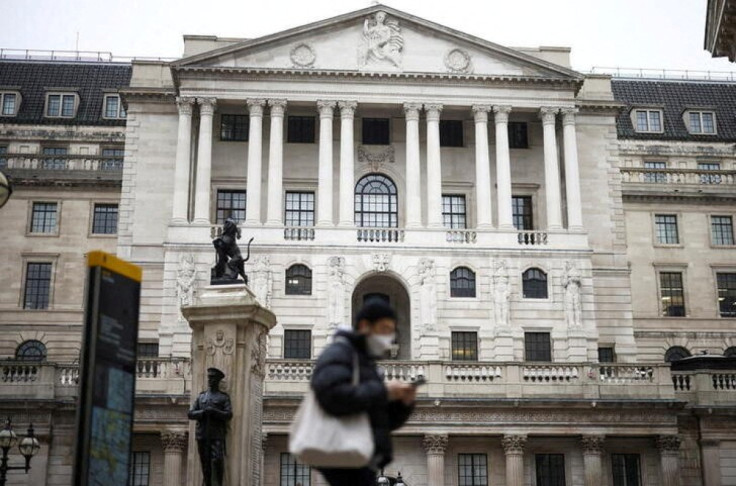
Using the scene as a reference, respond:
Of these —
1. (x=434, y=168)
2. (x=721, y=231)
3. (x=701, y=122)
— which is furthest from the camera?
(x=701, y=122)

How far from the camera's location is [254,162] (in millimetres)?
52062

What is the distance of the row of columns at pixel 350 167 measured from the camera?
169 ft

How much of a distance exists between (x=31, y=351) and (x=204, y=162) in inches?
673

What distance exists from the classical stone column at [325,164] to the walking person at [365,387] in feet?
144

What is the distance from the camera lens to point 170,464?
4131 centimetres

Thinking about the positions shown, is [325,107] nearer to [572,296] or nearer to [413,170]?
[413,170]

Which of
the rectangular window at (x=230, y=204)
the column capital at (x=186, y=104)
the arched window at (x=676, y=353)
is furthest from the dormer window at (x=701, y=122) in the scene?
the column capital at (x=186, y=104)

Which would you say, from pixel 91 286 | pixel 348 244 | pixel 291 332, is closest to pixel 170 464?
pixel 291 332

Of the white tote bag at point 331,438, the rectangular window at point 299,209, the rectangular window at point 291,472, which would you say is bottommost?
the white tote bag at point 331,438

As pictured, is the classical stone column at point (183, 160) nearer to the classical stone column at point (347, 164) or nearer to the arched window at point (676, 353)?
the classical stone column at point (347, 164)

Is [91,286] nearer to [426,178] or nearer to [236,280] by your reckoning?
[236,280]

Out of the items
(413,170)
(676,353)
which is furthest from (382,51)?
(676,353)

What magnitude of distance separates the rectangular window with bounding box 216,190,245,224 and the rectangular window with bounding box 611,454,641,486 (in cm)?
2218

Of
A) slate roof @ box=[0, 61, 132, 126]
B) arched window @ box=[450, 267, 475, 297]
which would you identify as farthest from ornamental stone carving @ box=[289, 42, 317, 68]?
slate roof @ box=[0, 61, 132, 126]
